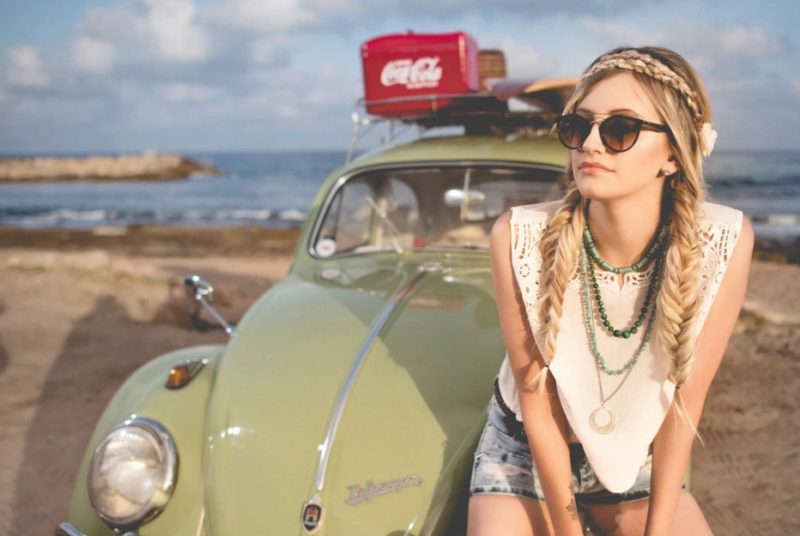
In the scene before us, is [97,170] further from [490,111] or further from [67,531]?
[67,531]

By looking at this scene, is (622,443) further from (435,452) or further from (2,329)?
(2,329)

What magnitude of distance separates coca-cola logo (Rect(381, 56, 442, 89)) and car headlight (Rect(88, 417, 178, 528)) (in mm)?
2749

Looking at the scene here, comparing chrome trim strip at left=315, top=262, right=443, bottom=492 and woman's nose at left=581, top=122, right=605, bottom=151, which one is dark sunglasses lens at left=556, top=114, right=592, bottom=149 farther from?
chrome trim strip at left=315, top=262, right=443, bottom=492

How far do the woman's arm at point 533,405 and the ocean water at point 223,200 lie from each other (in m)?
15.3

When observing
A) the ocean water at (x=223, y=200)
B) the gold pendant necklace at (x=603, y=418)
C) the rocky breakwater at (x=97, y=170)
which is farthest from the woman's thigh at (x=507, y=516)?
the rocky breakwater at (x=97, y=170)

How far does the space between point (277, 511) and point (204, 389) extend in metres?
0.83

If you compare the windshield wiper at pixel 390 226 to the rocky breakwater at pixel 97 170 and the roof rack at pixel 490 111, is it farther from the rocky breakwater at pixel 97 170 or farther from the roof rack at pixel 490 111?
the rocky breakwater at pixel 97 170

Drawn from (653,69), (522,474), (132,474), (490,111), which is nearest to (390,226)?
(490,111)

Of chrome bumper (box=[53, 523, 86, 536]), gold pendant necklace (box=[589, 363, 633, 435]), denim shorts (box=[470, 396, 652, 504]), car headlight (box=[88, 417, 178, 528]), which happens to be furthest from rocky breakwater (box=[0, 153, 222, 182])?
gold pendant necklace (box=[589, 363, 633, 435])

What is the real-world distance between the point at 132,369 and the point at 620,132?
5.65 meters

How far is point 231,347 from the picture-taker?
3.11 meters

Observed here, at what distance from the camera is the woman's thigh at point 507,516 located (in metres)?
2.03

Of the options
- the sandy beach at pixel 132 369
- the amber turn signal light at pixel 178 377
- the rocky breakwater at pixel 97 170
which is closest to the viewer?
the amber turn signal light at pixel 178 377

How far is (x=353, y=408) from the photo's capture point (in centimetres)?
259
